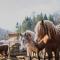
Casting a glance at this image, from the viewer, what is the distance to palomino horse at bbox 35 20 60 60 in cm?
212

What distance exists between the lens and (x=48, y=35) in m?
2.13

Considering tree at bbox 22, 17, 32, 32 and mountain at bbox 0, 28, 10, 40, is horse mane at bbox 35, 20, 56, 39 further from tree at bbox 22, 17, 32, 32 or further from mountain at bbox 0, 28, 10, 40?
mountain at bbox 0, 28, 10, 40

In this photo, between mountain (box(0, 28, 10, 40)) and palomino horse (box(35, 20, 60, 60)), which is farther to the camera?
mountain (box(0, 28, 10, 40))

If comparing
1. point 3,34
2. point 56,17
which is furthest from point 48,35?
point 3,34

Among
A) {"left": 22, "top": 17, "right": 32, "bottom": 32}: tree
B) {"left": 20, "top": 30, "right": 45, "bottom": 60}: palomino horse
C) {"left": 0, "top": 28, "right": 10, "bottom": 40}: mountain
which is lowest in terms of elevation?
{"left": 20, "top": 30, "right": 45, "bottom": 60}: palomino horse

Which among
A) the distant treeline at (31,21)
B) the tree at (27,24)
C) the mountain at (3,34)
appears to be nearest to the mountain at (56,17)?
the distant treeline at (31,21)

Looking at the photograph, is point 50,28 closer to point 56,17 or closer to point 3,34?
point 56,17

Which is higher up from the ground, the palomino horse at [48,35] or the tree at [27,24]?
the tree at [27,24]

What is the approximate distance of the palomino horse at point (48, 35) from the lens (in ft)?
6.95

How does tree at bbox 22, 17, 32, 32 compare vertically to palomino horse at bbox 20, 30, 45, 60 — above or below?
above

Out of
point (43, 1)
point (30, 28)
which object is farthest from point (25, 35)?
point (43, 1)

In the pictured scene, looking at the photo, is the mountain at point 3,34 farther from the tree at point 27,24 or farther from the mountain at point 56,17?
the mountain at point 56,17

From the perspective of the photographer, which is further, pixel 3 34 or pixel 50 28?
pixel 3 34

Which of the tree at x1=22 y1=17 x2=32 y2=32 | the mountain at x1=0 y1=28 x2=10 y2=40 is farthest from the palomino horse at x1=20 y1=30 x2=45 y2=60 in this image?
the mountain at x1=0 y1=28 x2=10 y2=40
